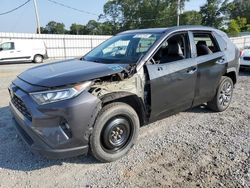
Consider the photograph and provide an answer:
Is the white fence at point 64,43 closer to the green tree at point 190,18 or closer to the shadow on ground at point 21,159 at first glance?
the shadow on ground at point 21,159

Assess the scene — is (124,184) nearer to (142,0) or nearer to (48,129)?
(48,129)

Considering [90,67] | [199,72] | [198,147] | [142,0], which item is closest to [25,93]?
[90,67]

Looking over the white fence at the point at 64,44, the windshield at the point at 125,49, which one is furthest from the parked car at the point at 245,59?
the white fence at the point at 64,44

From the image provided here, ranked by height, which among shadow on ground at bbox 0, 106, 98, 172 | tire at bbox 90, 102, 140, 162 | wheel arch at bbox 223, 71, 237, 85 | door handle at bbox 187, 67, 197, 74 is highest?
door handle at bbox 187, 67, 197, 74

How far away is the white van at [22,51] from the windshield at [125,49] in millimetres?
14413

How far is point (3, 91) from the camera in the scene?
736 centimetres

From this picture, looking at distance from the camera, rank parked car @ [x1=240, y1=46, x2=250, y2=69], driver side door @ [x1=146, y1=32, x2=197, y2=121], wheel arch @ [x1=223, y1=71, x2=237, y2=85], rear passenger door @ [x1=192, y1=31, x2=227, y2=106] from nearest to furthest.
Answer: driver side door @ [x1=146, y1=32, x2=197, y2=121] < rear passenger door @ [x1=192, y1=31, x2=227, y2=106] < wheel arch @ [x1=223, y1=71, x2=237, y2=85] < parked car @ [x1=240, y1=46, x2=250, y2=69]

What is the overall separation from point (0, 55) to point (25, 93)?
15.5m

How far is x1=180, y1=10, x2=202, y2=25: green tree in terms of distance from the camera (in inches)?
2164

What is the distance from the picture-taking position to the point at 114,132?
11.0 ft

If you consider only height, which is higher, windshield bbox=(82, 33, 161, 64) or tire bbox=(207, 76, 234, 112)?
windshield bbox=(82, 33, 161, 64)

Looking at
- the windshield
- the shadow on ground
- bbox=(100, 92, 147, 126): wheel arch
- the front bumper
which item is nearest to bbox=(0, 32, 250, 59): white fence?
the windshield

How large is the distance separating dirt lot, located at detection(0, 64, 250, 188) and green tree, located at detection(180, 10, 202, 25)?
54.8 m

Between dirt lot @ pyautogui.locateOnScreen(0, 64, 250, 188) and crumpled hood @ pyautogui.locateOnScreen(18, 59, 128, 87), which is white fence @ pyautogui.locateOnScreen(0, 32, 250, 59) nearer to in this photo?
dirt lot @ pyautogui.locateOnScreen(0, 64, 250, 188)
